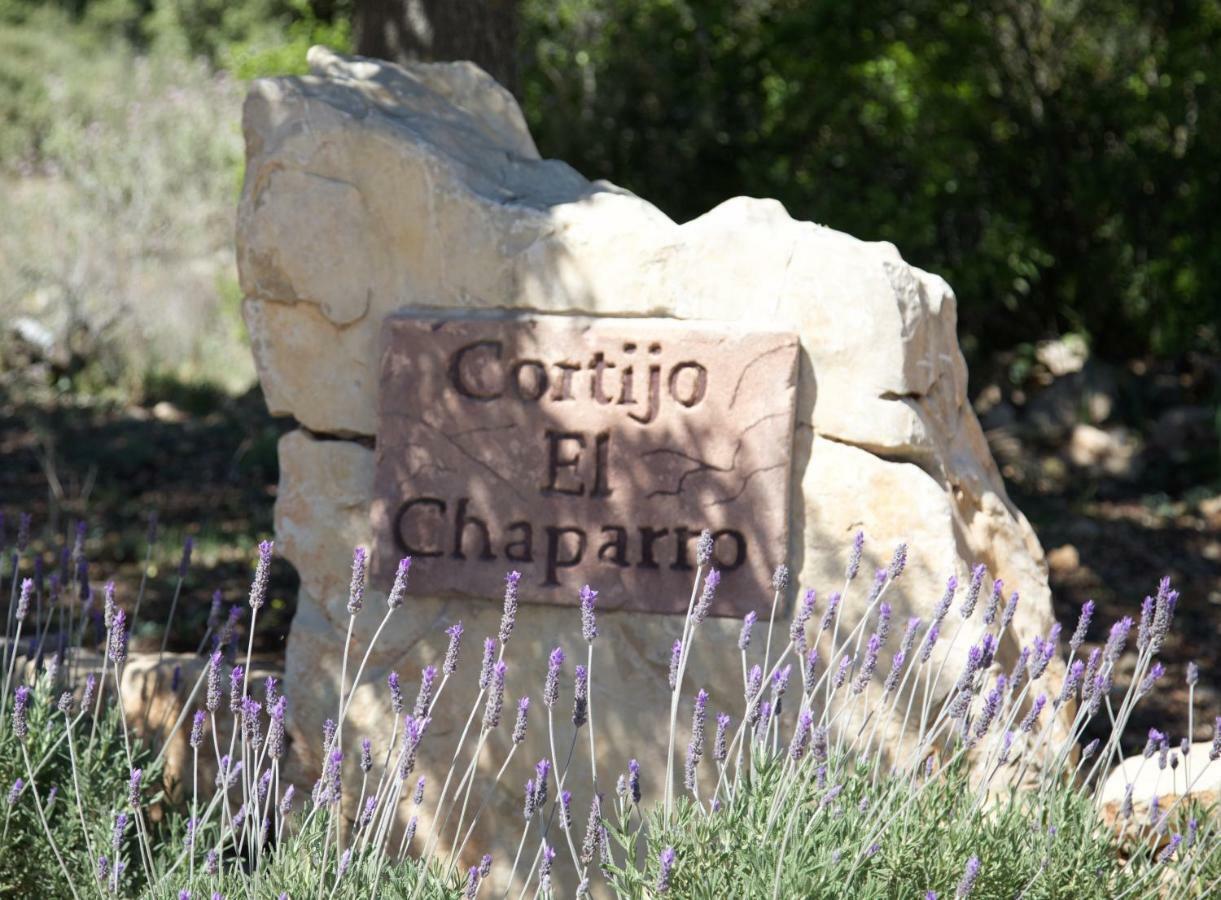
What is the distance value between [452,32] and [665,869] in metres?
3.94

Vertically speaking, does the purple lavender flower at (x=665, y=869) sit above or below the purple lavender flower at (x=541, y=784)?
below

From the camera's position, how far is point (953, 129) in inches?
322

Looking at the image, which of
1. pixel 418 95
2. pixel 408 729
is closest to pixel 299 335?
pixel 418 95

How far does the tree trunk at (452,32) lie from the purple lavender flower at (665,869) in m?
3.77

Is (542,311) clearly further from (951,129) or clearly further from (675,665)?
(951,129)

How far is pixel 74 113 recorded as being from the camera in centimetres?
1407

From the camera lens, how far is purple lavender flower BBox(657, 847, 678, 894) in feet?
7.55

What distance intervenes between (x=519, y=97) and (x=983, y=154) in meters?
3.70

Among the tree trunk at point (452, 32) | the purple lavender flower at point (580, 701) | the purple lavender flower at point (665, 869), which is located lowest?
the purple lavender flower at point (665, 869)

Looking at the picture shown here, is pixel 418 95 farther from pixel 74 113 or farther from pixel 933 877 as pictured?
pixel 74 113

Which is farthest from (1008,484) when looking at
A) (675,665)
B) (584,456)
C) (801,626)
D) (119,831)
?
(119,831)

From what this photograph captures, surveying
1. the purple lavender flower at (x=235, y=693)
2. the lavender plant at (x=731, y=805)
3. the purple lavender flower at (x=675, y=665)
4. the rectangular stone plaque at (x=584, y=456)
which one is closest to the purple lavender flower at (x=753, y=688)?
the lavender plant at (x=731, y=805)

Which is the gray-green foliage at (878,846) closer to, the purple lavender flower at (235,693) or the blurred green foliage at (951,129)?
the purple lavender flower at (235,693)

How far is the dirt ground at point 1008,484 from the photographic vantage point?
5.39 metres
